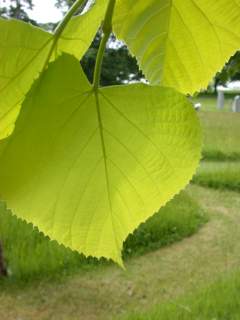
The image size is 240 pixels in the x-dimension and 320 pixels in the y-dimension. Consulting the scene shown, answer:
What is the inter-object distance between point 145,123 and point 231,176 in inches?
186

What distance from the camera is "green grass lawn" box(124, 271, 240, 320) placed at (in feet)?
7.38

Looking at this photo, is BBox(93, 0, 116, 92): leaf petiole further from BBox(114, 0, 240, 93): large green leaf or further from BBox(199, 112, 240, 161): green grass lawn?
BBox(199, 112, 240, 161): green grass lawn

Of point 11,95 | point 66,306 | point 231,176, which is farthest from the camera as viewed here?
point 231,176

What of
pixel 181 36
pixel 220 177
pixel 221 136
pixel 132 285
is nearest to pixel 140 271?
pixel 132 285

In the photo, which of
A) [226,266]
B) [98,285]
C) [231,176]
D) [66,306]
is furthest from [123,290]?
[231,176]

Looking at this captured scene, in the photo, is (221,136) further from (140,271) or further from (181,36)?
(181,36)

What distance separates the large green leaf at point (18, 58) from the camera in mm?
187

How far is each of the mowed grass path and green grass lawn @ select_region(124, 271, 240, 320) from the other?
16 cm

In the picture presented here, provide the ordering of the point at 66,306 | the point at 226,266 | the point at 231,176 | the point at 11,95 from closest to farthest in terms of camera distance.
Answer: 1. the point at 11,95
2. the point at 66,306
3. the point at 226,266
4. the point at 231,176

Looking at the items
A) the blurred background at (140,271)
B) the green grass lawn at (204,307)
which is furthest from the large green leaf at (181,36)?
the green grass lawn at (204,307)

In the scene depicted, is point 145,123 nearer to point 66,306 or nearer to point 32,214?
point 32,214

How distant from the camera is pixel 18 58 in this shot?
19 centimetres

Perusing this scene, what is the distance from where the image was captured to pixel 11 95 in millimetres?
188

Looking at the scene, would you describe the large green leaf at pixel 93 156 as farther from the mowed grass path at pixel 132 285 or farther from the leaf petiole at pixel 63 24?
the mowed grass path at pixel 132 285
